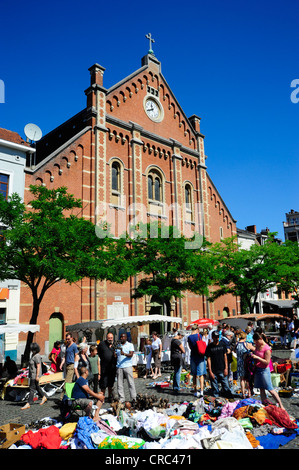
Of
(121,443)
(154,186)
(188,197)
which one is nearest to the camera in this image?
(121,443)

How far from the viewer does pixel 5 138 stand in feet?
65.0

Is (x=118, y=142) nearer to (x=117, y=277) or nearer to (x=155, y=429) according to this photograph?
(x=117, y=277)

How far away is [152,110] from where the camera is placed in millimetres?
28516

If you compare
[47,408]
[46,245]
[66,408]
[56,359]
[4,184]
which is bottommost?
[47,408]

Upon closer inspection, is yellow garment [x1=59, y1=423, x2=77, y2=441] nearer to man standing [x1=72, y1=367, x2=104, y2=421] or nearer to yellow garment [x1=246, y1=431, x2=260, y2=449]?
man standing [x1=72, y1=367, x2=104, y2=421]

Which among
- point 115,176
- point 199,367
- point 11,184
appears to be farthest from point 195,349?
point 115,176

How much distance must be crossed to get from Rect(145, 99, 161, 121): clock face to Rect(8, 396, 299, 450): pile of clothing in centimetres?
2420

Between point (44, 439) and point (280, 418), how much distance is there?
13.8 ft

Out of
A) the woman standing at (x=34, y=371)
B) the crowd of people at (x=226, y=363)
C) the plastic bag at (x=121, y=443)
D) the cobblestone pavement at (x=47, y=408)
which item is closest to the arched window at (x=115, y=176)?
the crowd of people at (x=226, y=363)

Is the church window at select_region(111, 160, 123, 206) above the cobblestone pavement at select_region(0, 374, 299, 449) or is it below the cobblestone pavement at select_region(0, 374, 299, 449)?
above

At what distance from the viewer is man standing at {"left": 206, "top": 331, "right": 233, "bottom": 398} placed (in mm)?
9219

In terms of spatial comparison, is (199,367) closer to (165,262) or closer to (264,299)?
(165,262)

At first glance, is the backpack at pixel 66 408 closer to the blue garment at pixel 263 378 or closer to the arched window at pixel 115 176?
the blue garment at pixel 263 378

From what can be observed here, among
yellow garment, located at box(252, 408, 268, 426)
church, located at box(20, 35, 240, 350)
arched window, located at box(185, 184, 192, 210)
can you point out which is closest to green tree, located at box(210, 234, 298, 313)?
church, located at box(20, 35, 240, 350)
